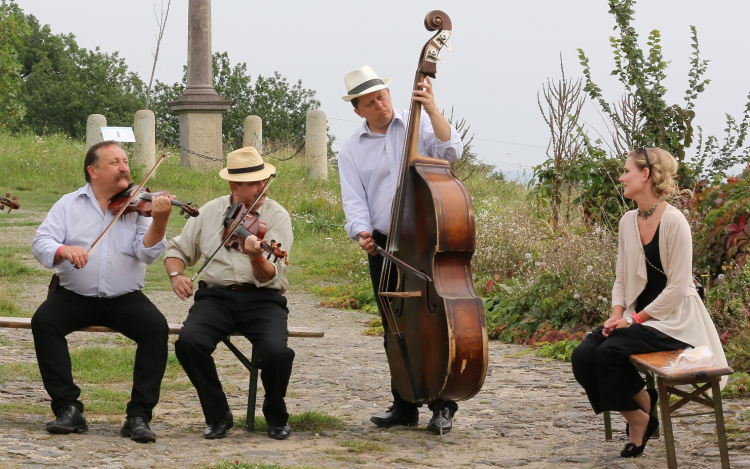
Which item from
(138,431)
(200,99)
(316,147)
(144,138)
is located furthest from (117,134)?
(138,431)

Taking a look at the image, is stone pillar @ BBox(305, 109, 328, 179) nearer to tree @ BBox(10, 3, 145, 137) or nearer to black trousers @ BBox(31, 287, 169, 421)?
black trousers @ BBox(31, 287, 169, 421)

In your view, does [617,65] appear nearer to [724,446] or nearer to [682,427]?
[682,427]

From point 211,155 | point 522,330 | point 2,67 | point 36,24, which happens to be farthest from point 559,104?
point 36,24

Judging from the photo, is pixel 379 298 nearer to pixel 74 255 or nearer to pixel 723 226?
pixel 74 255

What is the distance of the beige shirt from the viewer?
513 centimetres

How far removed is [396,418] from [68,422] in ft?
5.54

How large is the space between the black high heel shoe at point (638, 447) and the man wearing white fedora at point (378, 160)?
96 centimetres

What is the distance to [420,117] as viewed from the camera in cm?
491

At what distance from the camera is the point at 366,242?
16.1 ft

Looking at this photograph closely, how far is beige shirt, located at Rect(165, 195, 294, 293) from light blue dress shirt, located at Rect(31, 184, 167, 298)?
202mm

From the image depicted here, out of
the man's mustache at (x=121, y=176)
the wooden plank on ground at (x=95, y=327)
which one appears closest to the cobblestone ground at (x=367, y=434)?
the wooden plank on ground at (x=95, y=327)

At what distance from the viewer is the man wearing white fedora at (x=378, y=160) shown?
16.6 ft

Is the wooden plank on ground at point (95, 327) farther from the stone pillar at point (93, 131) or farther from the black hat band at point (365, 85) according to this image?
the stone pillar at point (93, 131)

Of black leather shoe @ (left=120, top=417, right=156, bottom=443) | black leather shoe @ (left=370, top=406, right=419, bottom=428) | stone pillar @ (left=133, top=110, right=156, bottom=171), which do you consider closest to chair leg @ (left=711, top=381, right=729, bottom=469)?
black leather shoe @ (left=370, top=406, right=419, bottom=428)
